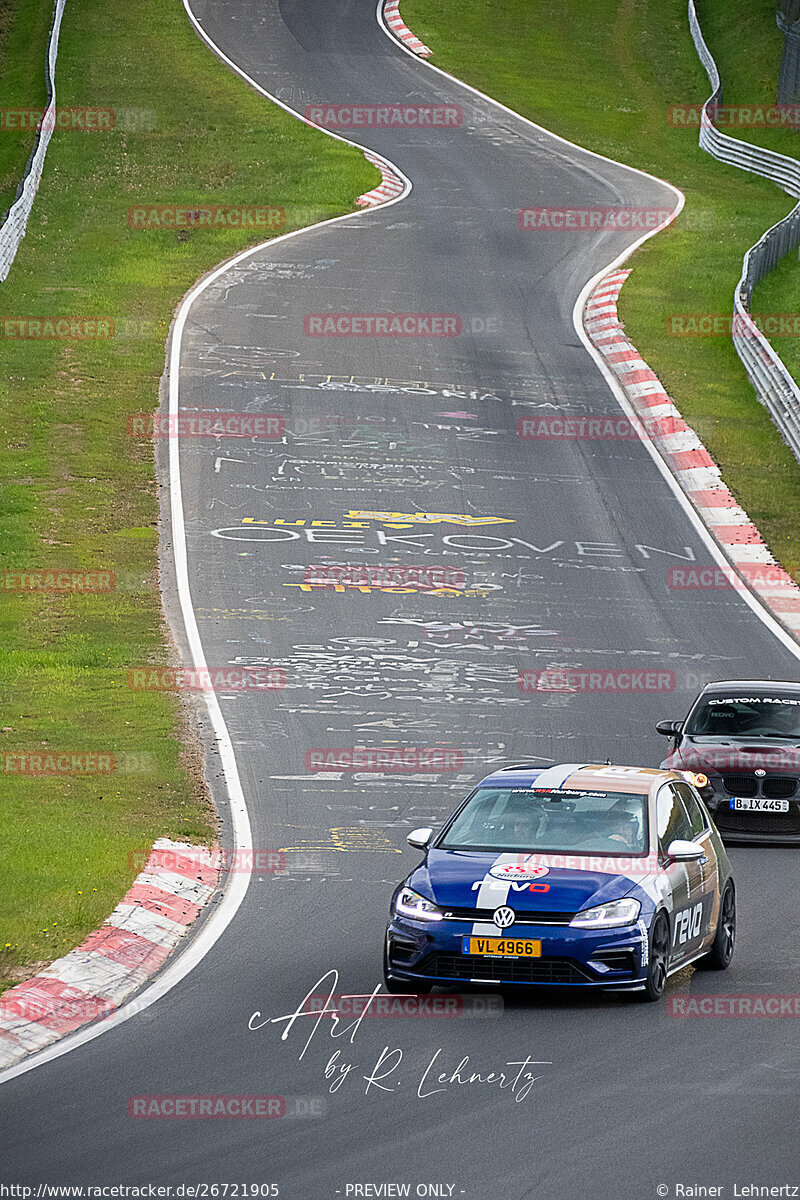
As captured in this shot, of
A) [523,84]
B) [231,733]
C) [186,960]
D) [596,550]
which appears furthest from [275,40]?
Answer: [186,960]

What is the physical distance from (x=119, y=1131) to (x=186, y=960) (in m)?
3.32

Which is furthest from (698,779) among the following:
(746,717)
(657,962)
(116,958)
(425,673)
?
(116,958)

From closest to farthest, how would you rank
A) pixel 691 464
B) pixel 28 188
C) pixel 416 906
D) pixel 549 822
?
pixel 416 906 → pixel 549 822 → pixel 691 464 → pixel 28 188

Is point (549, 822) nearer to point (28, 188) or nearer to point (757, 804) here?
point (757, 804)

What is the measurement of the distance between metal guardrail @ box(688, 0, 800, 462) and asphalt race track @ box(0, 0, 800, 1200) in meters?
3.28

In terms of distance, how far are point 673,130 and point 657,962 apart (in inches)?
1991

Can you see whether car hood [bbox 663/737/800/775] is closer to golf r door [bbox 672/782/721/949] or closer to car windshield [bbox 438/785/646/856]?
golf r door [bbox 672/782/721/949]

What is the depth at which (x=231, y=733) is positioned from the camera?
60.8ft

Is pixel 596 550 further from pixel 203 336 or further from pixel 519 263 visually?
pixel 519 263

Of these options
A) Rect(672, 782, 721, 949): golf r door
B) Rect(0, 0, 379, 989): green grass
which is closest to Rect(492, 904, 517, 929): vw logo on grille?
Rect(672, 782, 721, 949): golf r door

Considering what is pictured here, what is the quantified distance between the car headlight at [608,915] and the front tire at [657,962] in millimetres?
155

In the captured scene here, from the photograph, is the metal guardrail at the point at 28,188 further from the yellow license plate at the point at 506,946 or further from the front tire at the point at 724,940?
the yellow license plate at the point at 506,946

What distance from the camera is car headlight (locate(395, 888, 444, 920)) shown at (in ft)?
34.7

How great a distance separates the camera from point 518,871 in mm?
10773
